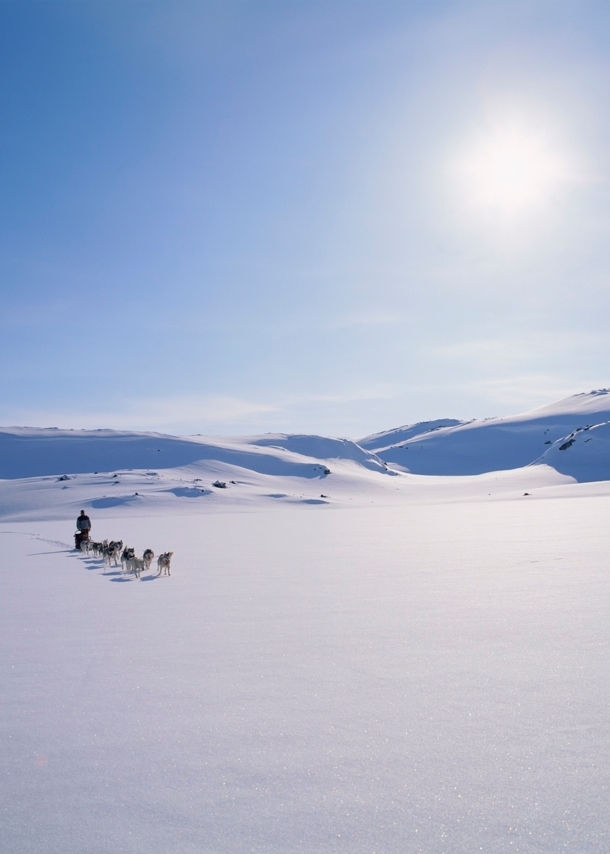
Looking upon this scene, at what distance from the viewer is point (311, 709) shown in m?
4.60

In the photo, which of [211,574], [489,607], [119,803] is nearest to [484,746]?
[119,803]

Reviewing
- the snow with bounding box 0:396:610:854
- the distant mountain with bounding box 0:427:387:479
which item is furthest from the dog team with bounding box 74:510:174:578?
the distant mountain with bounding box 0:427:387:479

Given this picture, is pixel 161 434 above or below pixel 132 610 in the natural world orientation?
above

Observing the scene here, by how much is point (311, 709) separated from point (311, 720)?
0.19 metres

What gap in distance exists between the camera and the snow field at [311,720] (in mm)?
3246

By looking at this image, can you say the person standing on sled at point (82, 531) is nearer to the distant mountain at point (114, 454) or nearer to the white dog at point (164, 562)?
the white dog at point (164, 562)

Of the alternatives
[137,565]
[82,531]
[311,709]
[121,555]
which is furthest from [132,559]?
[311,709]

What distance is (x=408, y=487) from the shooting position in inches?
2504

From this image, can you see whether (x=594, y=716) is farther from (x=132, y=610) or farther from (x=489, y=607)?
(x=132, y=610)

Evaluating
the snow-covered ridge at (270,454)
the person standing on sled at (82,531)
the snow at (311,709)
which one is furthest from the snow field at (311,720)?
Result: the snow-covered ridge at (270,454)

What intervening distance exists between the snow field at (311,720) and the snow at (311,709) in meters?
0.01

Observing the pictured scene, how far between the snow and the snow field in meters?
0.01

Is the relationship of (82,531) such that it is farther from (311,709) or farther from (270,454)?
(270,454)

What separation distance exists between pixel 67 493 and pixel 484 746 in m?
43.7
